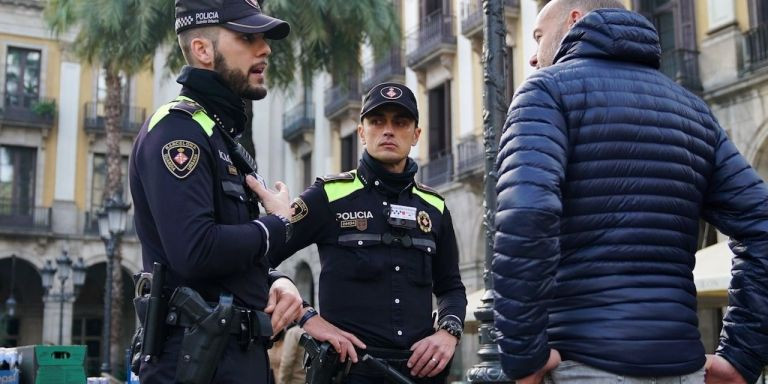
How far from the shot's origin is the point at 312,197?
4383mm

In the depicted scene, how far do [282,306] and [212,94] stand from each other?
74 centimetres

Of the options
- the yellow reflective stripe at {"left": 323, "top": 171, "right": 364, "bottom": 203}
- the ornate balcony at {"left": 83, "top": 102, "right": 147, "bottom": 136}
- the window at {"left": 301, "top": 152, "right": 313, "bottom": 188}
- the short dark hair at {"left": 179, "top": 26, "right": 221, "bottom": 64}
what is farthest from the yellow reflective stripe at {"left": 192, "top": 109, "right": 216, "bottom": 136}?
the ornate balcony at {"left": 83, "top": 102, "right": 147, "bottom": 136}

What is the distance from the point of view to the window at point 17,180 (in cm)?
3225

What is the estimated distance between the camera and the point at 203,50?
3.05 m

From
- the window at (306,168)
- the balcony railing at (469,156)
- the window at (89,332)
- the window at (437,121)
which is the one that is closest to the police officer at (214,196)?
the balcony railing at (469,156)

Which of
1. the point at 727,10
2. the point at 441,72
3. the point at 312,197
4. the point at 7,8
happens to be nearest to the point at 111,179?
the point at 441,72

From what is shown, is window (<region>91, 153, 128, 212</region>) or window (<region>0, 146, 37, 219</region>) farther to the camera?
window (<region>91, 153, 128, 212</region>)

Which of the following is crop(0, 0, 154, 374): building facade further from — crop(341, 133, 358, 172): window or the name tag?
the name tag

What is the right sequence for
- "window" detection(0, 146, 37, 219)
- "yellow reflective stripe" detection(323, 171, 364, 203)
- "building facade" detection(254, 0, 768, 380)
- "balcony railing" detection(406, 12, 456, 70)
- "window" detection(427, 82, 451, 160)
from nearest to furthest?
"yellow reflective stripe" detection(323, 171, 364, 203), "building facade" detection(254, 0, 768, 380), "balcony railing" detection(406, 12, 456, 70), "window" detection(427, 82, 451, 160), "window" detection(0, 146, 37, 219)

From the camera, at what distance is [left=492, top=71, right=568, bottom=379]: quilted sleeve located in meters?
2.42

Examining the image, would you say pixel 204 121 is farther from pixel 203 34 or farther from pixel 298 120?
pixel 298 120

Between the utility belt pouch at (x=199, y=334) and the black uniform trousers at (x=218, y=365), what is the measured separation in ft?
0.19

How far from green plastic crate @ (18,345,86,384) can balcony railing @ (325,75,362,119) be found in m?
21.4

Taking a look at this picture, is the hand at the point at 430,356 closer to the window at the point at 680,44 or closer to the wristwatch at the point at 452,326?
the wristwatch at the point at 452,326
